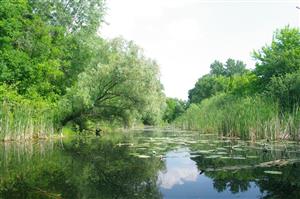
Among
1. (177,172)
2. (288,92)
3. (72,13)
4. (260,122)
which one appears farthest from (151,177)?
(72,13)

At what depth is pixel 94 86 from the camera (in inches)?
790

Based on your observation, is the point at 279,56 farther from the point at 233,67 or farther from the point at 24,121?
the point at 233,67

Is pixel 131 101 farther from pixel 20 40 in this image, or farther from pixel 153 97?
pixel 20 40

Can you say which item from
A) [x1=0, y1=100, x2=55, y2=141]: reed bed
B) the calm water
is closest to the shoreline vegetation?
[x1=0, y1=100, x2=55, y2=141]: reed bed

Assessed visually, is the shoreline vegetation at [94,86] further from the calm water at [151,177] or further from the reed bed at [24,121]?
the calm water at [151,177]

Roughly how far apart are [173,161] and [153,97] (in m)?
11.5

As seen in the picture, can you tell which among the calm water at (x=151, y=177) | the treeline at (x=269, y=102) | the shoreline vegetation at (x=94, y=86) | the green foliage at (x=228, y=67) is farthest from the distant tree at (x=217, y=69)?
the calm water at (x=151, y=177)

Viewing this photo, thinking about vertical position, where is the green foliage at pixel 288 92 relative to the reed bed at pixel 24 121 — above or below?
above

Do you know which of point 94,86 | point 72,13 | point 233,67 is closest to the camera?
point 94,86

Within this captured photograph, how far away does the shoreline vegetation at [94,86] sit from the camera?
49.2 ft

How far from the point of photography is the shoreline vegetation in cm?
1498

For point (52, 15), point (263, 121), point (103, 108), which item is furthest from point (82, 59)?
point (263, 121)

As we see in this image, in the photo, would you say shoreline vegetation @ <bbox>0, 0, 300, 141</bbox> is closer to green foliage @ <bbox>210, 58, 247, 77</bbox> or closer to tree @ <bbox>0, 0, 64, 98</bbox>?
tree @ <bbox>0, 0, 64, 98</bbox>

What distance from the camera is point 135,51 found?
20.1 metres
